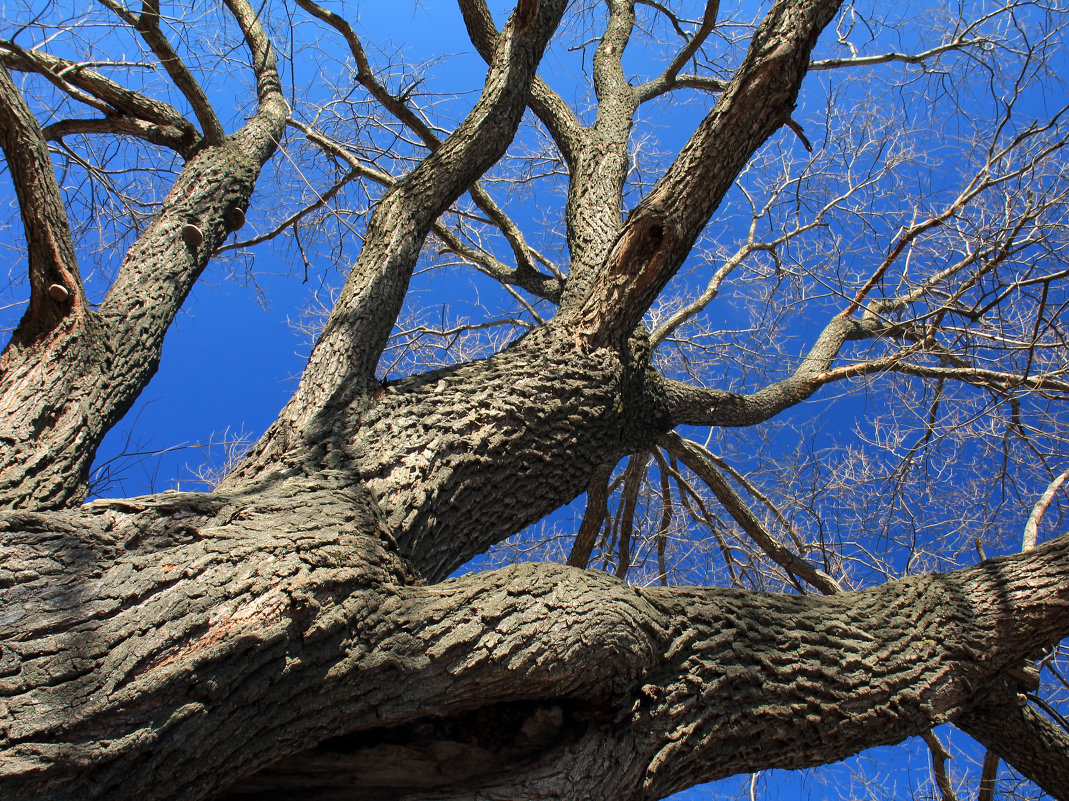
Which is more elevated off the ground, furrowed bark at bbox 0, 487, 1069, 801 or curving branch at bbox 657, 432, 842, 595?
curving branch at bbox 657, 432, 842, 595

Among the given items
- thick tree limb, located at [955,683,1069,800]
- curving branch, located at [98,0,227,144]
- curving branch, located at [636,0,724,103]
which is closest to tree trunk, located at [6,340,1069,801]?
thick tree limb, located at [955,683,1069,800]

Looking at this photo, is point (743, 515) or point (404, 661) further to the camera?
point (743, 515)

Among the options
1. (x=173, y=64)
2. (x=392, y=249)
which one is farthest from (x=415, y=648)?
(x=173, y=64)

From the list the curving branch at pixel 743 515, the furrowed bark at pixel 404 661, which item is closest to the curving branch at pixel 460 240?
the curving branch at pixel 743 515

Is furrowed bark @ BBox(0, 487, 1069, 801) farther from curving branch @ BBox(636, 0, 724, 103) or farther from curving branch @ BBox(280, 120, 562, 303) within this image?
curving branch @ BBox(636, 0, 724, 103)

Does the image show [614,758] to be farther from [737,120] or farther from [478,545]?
[737,120]

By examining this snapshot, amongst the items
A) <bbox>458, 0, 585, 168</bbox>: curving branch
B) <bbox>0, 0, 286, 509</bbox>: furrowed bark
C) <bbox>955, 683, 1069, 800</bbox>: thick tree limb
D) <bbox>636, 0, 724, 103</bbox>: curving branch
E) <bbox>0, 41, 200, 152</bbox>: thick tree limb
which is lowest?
<bbox>955, 683, 1069, 800</bbox>: thick tree limb

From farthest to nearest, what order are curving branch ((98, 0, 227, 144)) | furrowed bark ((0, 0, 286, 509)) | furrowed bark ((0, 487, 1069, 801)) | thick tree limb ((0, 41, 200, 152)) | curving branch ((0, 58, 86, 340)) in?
1. curving branch ((98, 0, 227, 144))
2. thick tree limb ((0, 41, 200, 152))
3. curving branch ((0, 58, 86, 340))
4. furrowed bark ((0, 0, 286, 509))
5. furrowed bark ((0, 487, 1069, 801))

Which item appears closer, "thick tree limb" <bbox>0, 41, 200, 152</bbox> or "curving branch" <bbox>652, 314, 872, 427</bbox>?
"thick tree limb" <bbox>0, 41, 200, 152</bbox>

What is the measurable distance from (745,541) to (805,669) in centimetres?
339

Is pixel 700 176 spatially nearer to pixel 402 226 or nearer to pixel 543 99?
pixel 402 226

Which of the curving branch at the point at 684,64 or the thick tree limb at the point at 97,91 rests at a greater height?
the curving branch at the point at 684,64

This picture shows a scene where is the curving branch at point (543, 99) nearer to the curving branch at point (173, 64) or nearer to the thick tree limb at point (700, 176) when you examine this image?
the curving branch at point (173, 64)

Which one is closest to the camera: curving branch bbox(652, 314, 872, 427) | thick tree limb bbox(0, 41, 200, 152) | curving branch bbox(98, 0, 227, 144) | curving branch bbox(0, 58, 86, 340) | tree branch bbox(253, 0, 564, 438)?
curving branch bbox(0, 58, 86, 340)
